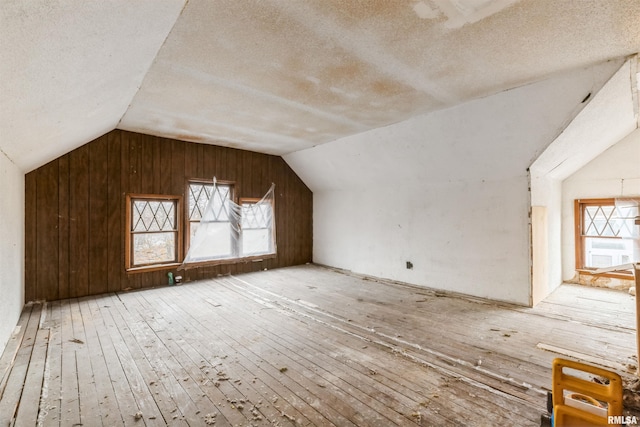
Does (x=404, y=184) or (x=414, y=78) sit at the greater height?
(x=414, y=78)

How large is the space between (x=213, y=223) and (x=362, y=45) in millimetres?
4257

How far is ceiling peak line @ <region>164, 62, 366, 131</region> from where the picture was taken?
8.83 ft

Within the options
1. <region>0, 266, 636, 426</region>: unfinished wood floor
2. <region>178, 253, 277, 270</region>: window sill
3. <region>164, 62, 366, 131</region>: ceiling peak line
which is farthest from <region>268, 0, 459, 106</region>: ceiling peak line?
<region>178, 253, 277, 270</region>: window sill

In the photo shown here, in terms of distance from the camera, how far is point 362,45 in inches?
89.9

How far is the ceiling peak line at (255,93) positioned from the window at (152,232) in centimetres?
282

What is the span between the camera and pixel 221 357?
8.71 feet

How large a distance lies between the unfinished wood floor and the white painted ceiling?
1.89m

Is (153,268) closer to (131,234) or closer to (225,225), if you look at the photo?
(131,234)

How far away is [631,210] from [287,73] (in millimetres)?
5551

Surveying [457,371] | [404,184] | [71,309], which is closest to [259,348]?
[457,371]

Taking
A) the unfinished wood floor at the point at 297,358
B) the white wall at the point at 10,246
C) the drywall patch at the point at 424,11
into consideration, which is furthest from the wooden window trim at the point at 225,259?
the drywall patch at the point at 424,11

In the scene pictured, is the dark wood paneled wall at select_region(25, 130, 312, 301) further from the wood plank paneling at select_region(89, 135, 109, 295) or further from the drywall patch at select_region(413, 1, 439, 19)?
the drywall patch at select_region(413, 1, 439, 19)

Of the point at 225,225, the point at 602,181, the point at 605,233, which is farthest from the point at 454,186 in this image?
the point at 225,225

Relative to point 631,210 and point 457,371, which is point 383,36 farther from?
point 631,210
